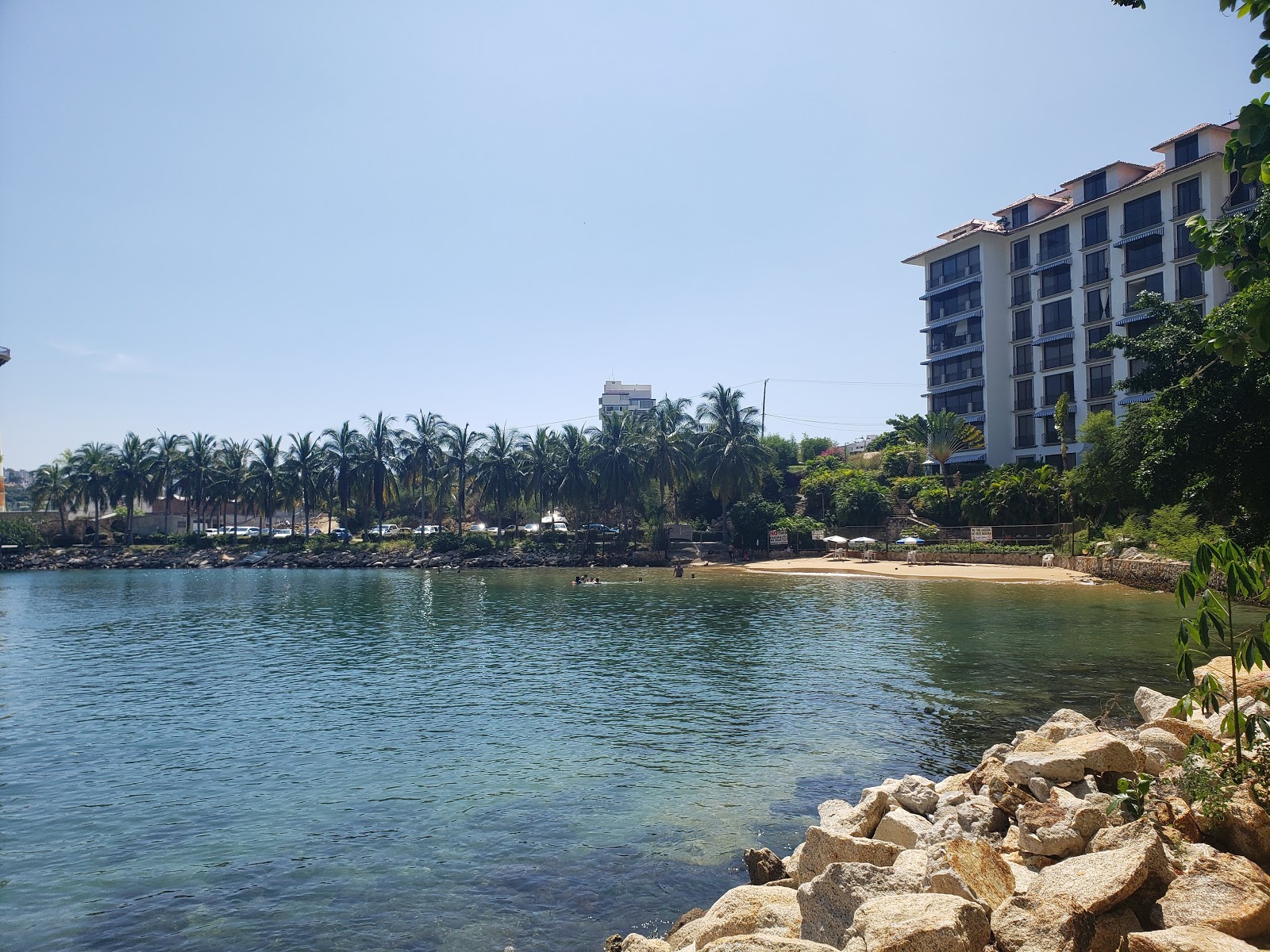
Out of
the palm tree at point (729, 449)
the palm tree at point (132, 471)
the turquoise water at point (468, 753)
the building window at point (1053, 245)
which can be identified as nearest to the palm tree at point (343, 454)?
the palm tree at point (132, 471)

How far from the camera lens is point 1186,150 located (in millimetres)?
62031

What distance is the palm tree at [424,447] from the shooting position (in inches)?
4033

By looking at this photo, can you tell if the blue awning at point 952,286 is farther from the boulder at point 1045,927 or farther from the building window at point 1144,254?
the boulder at point 1045,927

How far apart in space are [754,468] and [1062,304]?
1219 inches

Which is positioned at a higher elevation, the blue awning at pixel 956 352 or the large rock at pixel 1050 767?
the blue awning at pixel 956 352

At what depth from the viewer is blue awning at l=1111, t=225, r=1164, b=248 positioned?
6362 cm

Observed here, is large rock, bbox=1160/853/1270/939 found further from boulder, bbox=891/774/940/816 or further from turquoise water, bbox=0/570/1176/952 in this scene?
turquoise water, bbox=0/570/1176/952

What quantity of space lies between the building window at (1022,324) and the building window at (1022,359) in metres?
0.97

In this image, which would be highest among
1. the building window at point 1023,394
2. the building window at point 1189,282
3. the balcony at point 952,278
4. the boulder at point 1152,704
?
the balcony at point 952,278

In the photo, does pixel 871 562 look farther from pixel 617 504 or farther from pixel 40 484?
pixel 40 484

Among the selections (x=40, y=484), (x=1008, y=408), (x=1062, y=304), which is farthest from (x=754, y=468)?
(x=40, y=484)

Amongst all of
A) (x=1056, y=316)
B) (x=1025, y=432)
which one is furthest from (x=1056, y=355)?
(x=1025, y=432)

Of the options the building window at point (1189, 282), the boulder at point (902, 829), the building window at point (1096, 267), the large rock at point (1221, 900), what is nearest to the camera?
the large rock at point (1221, 900)

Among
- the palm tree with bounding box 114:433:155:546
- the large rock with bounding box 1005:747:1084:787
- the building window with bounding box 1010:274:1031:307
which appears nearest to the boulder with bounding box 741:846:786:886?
the large rock with bounding box 1005:747:1084:787
